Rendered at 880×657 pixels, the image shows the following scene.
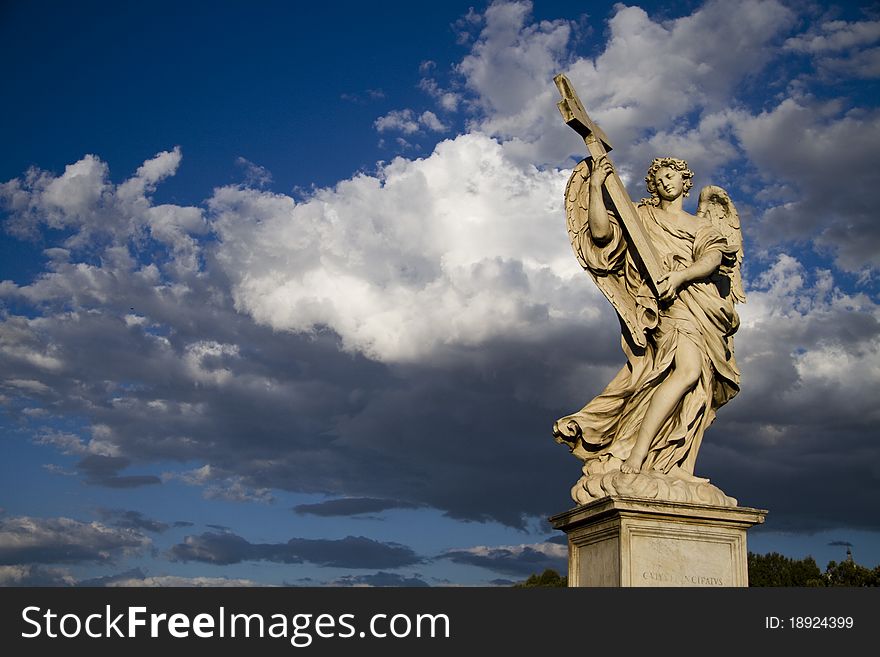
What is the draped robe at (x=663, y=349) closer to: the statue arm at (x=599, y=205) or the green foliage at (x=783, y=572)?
the statue arm at (x=599, y=205)

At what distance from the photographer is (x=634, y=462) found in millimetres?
13031

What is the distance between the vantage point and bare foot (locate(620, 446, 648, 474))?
42.6 feet

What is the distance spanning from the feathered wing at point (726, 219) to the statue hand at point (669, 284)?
125 cm

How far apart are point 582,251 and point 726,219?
2.35 metres

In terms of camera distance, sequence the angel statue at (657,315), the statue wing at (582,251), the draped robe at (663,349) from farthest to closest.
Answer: the statue wing at (582,251)
the draped robe at (663,349)
the angel statue at (657,315)

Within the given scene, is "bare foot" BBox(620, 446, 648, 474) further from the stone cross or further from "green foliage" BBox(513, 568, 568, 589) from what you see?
"green foliage" BBox(513, 568, 568, 589)

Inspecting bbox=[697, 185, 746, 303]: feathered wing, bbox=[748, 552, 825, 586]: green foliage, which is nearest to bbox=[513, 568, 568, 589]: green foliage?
bbox=[748, 552, 825, 586]: green foliage

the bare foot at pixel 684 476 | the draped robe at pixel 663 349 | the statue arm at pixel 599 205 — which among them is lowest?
the bare foot at pixel 684 476

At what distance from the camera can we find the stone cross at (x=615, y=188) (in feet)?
45.5

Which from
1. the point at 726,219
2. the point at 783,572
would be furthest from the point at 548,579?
the point at 726,219

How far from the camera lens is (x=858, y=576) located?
43.5m

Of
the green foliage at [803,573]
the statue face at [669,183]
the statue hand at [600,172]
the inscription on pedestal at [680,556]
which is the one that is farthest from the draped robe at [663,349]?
the green foliage at [803,573]

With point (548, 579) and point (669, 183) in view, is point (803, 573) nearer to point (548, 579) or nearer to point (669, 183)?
point (548, 579)
